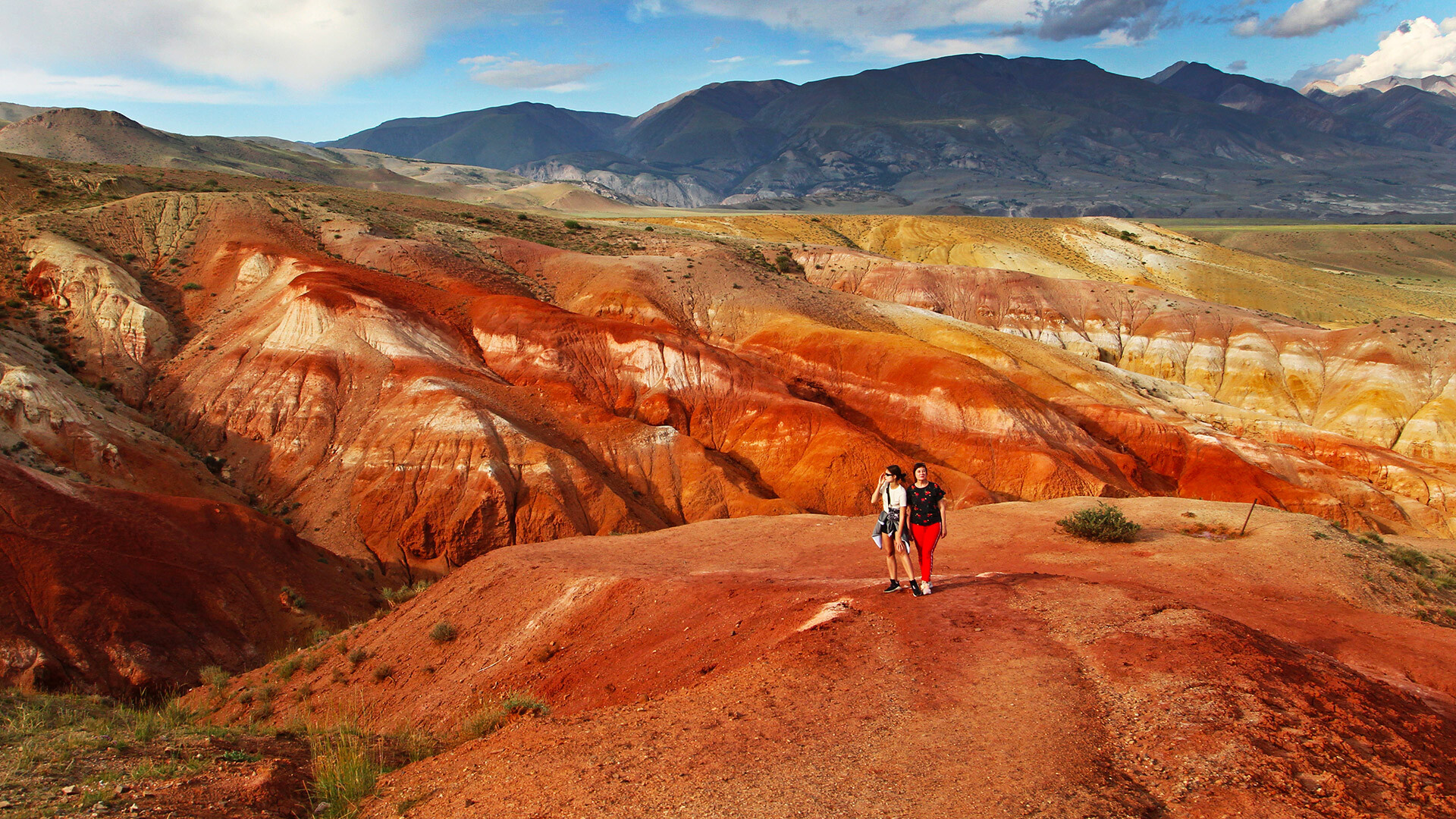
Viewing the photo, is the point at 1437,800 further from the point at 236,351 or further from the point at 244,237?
the point at 244,237

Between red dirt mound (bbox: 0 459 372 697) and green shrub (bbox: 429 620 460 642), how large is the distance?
605cm

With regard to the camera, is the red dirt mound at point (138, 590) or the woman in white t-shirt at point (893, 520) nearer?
the woman in white t-shirt at point (893, 520)

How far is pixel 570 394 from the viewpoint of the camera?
112 feet

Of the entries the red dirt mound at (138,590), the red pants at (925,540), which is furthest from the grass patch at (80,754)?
the red pants at (925,540)

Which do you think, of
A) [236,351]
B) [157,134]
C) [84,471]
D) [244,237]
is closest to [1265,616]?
[84,471]

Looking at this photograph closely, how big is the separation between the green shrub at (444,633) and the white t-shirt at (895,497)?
9310mm

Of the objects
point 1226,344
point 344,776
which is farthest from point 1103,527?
point 1226,344

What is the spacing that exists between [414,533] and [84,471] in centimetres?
962

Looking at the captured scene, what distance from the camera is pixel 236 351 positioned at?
31844 mm

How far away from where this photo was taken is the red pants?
10.4m

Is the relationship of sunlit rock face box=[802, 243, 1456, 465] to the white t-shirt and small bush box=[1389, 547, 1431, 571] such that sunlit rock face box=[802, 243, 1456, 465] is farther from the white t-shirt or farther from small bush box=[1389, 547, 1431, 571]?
the white t-shirt

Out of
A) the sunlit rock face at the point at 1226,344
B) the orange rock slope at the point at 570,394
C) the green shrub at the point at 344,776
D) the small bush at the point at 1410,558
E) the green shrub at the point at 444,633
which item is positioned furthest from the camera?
the sunlit rock face at the point at 1226,344

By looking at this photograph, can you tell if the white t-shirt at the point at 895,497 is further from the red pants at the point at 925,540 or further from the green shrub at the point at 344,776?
the green shrub at the point at 344,776

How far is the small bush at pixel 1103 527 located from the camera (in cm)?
1659
